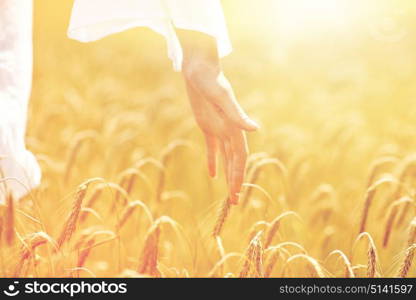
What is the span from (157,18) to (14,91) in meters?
0.25

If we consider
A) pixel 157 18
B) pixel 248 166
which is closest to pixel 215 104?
pixel 157 18

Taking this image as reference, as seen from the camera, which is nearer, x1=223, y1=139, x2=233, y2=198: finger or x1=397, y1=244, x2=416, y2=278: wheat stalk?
x1=397, y1=244, x2=416, y2=278: wheat stalk

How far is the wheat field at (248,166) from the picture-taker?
3.15ft

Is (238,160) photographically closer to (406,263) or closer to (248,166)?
(406,263)

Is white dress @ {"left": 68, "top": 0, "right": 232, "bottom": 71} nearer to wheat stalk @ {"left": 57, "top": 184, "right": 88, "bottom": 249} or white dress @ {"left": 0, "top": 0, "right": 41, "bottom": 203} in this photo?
white dress @ {"left": 0, "top": 0, "right": 41, "bottom": 203}

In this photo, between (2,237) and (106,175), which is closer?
(2,237)

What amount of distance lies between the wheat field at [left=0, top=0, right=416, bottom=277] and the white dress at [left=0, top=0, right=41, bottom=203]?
63mm

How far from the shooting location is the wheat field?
3.15ft

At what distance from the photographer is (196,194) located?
183 cm

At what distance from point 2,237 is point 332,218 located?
2.64 feet

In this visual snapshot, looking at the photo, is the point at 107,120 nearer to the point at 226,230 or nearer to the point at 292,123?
the point at 292,123

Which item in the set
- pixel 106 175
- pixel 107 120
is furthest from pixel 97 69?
pixel 106 175

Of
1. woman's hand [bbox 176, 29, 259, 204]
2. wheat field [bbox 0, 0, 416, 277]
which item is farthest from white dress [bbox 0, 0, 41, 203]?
woman's hand [bbox 176, 29, 259, 204]

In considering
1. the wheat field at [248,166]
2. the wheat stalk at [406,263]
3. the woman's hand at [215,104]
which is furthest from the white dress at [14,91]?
the wheat stalk at [406,263]
